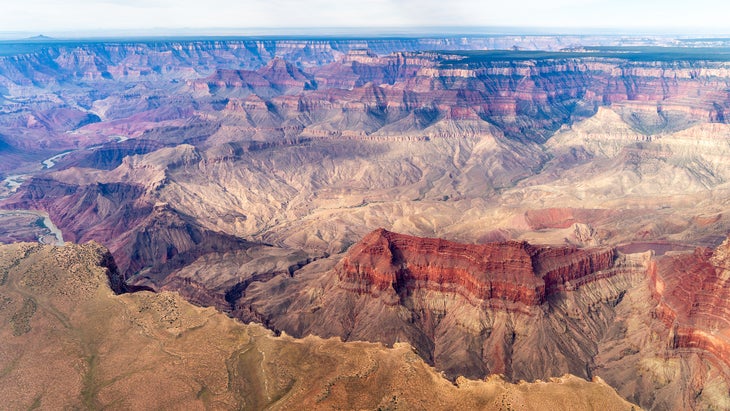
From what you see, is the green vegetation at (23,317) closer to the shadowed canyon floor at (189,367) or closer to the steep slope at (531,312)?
the shadowed canyon floor at (189,367)

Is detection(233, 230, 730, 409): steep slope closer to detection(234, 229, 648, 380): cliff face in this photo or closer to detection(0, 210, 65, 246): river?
detection(234, 229, 648, 380): cliff face

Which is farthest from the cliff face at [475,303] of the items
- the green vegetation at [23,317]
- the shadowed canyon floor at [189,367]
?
the green vegetation at [23,317]

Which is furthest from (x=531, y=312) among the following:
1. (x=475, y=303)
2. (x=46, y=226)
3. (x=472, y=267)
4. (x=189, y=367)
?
(x=46, y=226)

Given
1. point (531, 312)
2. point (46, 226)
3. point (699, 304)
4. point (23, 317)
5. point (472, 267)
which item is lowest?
point (46, 226)

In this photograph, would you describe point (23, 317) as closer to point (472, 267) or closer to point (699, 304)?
point (472, 267)

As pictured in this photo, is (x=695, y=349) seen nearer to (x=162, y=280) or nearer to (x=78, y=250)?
(x=78, y=250)

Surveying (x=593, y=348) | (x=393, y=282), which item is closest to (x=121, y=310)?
(x=393, y=282)
